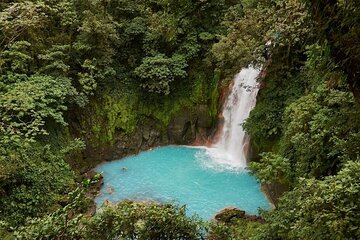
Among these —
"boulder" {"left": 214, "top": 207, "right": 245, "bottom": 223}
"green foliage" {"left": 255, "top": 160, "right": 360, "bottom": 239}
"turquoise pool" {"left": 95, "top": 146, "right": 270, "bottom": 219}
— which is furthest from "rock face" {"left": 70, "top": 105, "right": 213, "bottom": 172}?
"green foliage" {"left": 255, "top": 160, "right": 360, "bottom": 239}

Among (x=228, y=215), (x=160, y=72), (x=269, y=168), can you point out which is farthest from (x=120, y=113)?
(x=269, y=168)

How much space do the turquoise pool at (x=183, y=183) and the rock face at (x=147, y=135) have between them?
35 centimetres

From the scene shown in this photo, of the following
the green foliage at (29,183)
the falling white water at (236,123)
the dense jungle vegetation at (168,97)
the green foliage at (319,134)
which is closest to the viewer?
the dense jungle vegetation at (168,97)

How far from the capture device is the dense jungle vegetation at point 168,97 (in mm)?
4281

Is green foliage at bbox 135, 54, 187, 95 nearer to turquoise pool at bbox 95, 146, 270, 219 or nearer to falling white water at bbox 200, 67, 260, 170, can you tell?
falling white water at bbox 200, 67, 260, 170

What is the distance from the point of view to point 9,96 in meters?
8.66

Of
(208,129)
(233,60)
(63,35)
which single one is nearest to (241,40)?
(233,60)

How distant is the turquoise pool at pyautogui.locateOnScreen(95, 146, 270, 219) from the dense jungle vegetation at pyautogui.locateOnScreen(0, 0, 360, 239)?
0.95 metres

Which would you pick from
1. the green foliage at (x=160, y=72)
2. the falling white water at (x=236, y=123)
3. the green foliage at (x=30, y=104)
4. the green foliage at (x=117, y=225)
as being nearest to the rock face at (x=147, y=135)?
the falling white water at (x=236, y=123)

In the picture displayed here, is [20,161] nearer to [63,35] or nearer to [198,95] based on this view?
[63,35]

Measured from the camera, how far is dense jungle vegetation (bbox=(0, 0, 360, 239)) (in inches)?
169

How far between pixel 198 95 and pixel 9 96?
244 inches

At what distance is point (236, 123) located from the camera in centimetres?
1244

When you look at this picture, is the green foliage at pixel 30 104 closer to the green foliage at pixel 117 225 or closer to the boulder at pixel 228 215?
the green foliage at pixel 117 225
